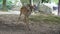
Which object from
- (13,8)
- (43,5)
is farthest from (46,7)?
(13,8)

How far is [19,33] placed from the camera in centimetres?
469

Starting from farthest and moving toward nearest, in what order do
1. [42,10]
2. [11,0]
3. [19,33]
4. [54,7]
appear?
[11,0] → [54,7] → [42,10] → [19,33]

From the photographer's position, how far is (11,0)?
13.6 meters

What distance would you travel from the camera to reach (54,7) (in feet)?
41.4

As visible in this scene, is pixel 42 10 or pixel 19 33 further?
pixel 42 10

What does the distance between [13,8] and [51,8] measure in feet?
9.67

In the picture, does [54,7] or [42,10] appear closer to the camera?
[42,10]

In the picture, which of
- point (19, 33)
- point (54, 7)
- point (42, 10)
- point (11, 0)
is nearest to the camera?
point (19, 33)

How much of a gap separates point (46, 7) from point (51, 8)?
47 cm

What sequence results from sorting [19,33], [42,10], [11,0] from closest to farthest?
[19,33], [42,10], [11,0]

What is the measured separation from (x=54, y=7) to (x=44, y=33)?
26.1ft

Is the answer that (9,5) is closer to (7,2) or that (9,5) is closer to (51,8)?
(7,2)

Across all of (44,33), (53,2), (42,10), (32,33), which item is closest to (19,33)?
(32,33)

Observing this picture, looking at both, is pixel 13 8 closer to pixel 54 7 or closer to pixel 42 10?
pixel 42 10
